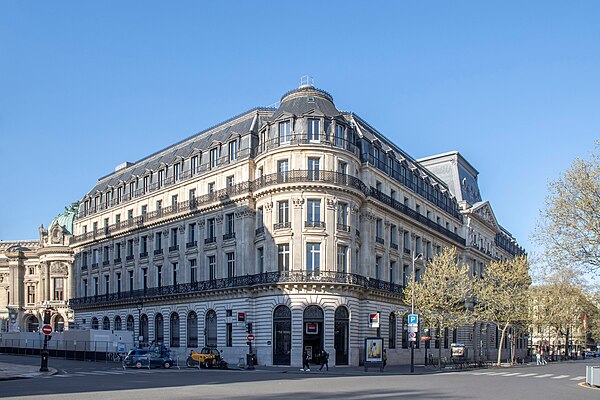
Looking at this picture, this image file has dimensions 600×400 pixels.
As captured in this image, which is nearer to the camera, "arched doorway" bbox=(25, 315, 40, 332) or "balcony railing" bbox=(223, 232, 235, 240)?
"balcony railing" bbox=(223, 232, 235, 240)

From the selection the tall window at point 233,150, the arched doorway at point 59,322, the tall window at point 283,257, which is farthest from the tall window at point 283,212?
the arched doorway at point 59,322

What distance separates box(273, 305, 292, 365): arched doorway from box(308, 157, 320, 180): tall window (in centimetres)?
1108

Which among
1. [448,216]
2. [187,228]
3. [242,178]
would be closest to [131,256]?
[187,228]

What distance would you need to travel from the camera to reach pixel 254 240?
59688 millimetres

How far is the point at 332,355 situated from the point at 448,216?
114 feet

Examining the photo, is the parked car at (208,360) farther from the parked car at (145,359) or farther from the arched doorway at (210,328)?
the arched doorway at (210,328)

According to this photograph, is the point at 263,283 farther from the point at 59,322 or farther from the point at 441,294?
the point at 59,322

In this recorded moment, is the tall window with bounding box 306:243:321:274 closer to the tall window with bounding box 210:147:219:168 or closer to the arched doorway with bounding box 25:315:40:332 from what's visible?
the tall window with bounding box 210:147:219:168

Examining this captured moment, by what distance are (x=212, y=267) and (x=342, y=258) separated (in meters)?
14.6

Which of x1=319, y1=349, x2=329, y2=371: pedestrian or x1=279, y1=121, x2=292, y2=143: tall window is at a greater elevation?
x1=279, y1=121, x2=292, y2=143: tall window

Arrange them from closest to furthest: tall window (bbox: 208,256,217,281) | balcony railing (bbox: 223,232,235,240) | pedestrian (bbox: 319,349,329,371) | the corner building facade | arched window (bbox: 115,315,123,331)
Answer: pedestrian (bbox: 319,349,329,371)
the corner building facade
balcony railing (bbox: 223,232,235,240)
tall window (bbox: 208,256,217,281)
arched window (bbox: 115,315,123,331)

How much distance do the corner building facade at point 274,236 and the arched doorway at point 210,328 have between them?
0.14 meters

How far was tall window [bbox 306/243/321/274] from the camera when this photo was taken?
54.9 m

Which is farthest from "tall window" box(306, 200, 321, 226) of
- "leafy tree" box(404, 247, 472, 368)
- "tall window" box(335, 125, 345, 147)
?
"leafy tree" box(404, 247, 472, 368)
